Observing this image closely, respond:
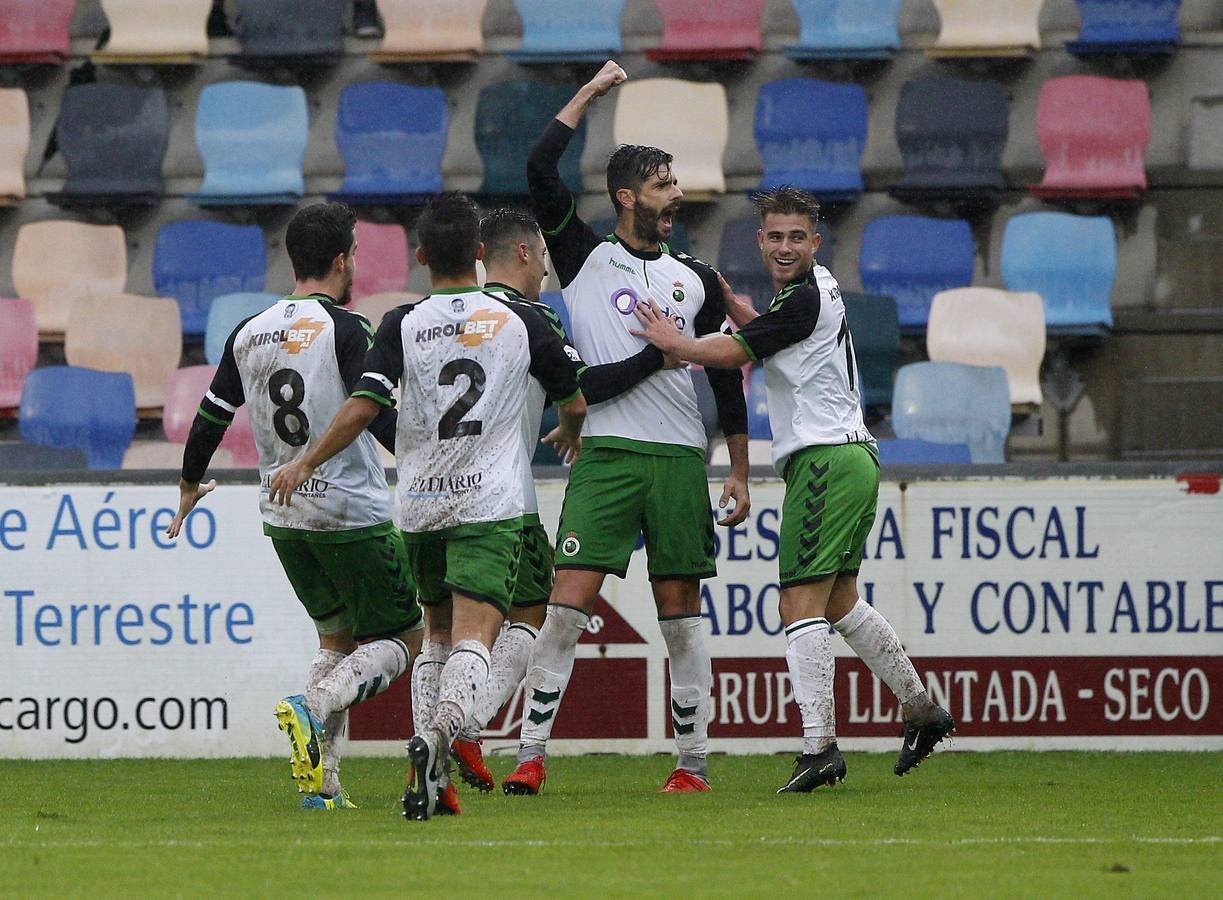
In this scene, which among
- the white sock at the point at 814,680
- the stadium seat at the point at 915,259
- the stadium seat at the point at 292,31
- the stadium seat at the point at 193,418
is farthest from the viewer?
the stadium seat at the point at 292,31

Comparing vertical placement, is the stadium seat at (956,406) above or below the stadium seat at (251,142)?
below

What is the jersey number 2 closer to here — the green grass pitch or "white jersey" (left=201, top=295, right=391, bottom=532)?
"white jersey" (left=201, top=295, right=391, bottom=532)

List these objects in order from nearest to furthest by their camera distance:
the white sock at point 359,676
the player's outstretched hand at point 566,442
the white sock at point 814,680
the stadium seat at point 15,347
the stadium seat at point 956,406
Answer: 1. the white sock at point 359,676
2. the player's outstretched hand at point 566,442
3. the white sock at point 814,680
4. the stadium seat at point 956,406
5. the stadium seat at point 15,347

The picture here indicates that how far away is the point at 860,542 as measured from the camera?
6188 millimetres

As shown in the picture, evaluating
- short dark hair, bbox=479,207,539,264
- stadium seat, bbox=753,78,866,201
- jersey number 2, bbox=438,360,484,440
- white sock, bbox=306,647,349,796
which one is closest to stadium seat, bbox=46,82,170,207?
stadium seat, bbox=753,78,866,201

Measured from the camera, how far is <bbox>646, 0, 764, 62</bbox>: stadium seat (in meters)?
11.0

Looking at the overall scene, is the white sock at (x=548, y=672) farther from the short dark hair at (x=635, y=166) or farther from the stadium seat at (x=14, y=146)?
the stadium seat at (x=14, y=146)

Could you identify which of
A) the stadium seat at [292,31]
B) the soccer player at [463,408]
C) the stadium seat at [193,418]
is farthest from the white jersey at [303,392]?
the stadium seat at [292,31]

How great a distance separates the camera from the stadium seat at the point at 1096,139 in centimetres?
1050

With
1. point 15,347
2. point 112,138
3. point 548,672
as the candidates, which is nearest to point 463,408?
point 548,672

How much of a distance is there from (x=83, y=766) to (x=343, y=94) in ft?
16.7

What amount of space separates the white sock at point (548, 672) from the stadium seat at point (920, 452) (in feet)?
12.1

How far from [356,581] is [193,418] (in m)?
4.78

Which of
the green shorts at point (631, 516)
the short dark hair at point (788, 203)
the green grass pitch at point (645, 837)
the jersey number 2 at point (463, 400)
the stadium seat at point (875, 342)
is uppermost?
the short dark hair at point (788, 203)
